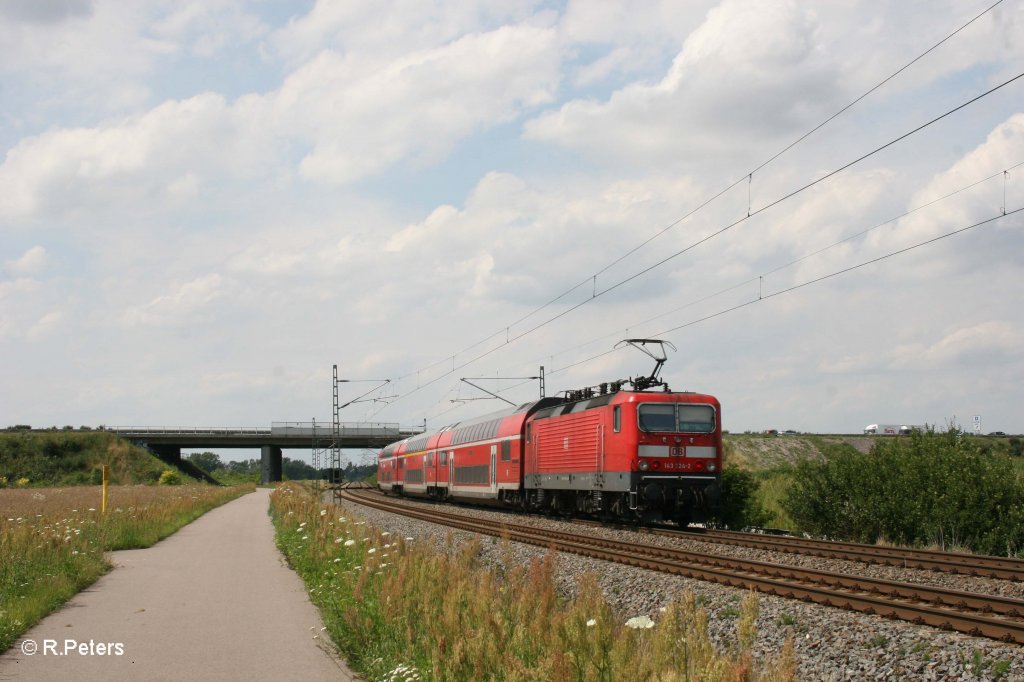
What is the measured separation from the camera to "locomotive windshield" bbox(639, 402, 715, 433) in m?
24.8

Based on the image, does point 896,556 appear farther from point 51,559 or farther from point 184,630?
point 51,559

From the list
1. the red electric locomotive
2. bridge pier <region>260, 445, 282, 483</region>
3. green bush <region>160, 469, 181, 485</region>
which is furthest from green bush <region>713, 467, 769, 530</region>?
bridge pier <region>260, 445, 282, 483</region>

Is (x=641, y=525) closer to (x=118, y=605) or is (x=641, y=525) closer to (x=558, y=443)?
(x=558, y=443)

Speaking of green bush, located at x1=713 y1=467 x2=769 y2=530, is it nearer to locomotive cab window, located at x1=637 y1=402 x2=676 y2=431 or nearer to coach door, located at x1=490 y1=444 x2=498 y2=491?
locomotive cab window, located at x1=637 y1=402 x2=676 y2=431

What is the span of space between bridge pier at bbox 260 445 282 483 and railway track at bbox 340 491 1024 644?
87.7m

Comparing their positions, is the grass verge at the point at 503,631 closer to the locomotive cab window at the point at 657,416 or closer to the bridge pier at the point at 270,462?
the locomotive cab window at the point at 657,416

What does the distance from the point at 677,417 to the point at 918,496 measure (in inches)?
244

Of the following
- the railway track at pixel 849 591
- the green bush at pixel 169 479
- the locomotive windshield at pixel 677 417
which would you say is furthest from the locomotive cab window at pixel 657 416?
the green bush at pixel 169 479

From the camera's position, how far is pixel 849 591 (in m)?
13.1

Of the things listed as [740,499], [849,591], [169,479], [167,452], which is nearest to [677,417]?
[740,499]

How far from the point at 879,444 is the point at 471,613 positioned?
60.2 ft

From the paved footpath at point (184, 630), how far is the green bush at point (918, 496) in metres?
14.0

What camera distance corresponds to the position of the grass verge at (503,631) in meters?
5.60

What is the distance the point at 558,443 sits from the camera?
97.9 ft
